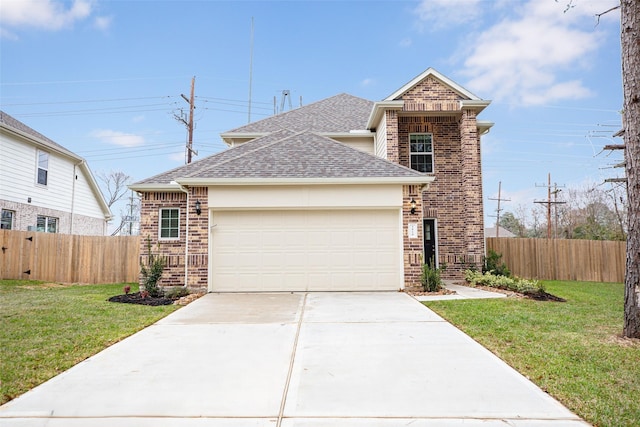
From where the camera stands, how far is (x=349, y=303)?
864 cm

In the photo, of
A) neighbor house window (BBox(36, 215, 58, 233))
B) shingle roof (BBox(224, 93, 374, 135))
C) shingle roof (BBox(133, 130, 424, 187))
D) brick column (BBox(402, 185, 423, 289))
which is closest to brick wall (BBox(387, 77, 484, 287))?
shingle roof (BBox(133, 130, 424, 187))

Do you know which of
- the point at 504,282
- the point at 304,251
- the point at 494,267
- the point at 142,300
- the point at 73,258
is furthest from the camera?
the point at 73,258

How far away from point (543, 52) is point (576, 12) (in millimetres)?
9042

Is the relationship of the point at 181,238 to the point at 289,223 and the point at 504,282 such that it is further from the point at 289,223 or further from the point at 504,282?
the point at 504,282

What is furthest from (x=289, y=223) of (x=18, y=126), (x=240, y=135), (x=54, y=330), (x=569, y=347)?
(x=18, y=126)

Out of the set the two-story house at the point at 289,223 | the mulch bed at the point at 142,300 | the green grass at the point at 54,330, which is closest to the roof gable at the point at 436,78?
the two-story house at the point at 289,223

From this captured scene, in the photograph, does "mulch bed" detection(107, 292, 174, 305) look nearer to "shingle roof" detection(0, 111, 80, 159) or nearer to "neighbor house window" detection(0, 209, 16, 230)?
"neighbor house window" detection(0, 209, 16, 230)

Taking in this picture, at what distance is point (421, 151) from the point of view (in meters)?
13.9

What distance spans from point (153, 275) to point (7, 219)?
9.70 metres

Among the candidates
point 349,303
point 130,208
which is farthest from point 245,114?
point 130,208

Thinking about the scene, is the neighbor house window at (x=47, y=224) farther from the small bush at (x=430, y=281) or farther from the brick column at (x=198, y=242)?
the small bush at (x=430, y=281)

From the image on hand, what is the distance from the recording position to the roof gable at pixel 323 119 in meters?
15.8

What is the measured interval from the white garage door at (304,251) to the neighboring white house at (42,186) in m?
10.5

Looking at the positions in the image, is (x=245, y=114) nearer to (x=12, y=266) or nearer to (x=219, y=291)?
(x=12, y=266)
